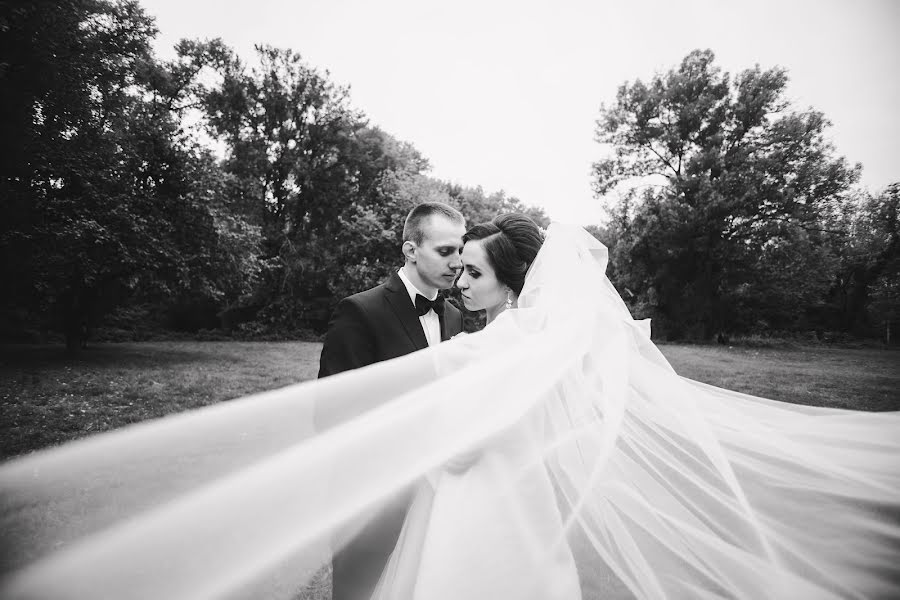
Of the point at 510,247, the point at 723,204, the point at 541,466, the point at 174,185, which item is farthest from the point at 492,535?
the point at 723,204

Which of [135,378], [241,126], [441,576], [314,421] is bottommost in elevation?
[135,378]

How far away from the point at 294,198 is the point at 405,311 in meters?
32.6

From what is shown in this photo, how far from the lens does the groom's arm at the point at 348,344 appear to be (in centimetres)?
264

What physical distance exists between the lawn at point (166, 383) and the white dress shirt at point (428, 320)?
7.33 m

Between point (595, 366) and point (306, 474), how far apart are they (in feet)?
4.94

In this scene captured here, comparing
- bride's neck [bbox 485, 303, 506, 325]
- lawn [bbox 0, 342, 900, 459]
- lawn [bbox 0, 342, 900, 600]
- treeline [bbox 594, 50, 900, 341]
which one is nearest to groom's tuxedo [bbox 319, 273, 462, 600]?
bride's neck [bbox 485, 303, 506, 325]

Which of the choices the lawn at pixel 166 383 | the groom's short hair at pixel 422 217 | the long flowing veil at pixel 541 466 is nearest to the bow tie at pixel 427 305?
the groom's short hair at pixel 422 217

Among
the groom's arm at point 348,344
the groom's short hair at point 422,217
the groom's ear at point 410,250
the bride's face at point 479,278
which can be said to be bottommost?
the groom's arm at point 348,344

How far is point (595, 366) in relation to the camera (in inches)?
83.7

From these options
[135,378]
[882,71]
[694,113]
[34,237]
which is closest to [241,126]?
[34,237]

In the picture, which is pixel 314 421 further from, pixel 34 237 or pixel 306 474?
pixel 34 237

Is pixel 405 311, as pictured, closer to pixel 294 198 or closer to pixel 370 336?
pixel 370 336

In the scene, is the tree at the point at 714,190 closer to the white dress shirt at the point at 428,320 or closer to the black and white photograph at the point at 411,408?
the black and white photograph at the point at 411,408

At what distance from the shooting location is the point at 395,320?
2.85 meters
